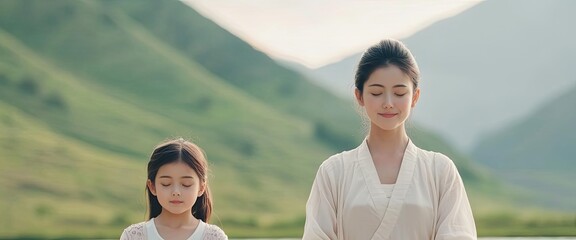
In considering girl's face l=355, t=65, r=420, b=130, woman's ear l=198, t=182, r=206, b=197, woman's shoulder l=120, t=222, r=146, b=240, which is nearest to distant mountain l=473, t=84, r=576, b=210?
girl's face l=355, t=65, r=420, b=130

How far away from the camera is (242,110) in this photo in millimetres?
20375

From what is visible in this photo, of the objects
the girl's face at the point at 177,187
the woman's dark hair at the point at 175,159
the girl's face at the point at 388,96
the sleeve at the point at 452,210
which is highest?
the girl's face at the point at 388,96

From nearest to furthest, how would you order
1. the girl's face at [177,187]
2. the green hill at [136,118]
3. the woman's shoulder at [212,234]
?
1. the girl's face at [177,187]
2. the woman's shoulder at [212,234]
3. the green hill at [136,118]

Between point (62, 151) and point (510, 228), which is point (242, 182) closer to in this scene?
point (62, 151)

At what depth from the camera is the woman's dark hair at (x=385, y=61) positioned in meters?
3.87

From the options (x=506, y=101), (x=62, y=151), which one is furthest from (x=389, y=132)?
(x=506, y=101)

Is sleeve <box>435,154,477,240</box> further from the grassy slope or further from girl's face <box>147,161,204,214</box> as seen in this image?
the grassy slope

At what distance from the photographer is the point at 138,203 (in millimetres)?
17250

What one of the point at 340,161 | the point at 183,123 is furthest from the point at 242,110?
the point at 340,161

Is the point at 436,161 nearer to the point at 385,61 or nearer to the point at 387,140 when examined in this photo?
the point at 387,140

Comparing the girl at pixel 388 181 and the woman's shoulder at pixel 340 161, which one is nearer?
the girl at pixel 388 181

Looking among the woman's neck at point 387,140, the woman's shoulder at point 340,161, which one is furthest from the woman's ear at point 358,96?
the woman's shoulder at point 340,161

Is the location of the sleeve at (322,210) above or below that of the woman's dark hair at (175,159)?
below

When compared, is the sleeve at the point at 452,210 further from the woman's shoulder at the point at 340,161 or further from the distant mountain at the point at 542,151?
the distant mountain at the point at 542,151
